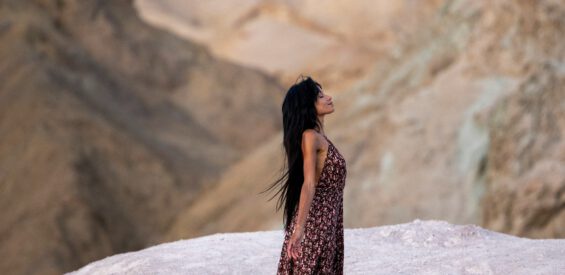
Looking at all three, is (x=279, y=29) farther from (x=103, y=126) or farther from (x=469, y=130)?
(x=469, y=130)

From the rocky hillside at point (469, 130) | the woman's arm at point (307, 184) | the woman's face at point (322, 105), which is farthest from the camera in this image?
the rocky hillside at point (469, 130)

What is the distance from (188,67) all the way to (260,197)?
836 inches

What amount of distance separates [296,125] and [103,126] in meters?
25.9

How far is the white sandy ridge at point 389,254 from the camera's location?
27.0 ft

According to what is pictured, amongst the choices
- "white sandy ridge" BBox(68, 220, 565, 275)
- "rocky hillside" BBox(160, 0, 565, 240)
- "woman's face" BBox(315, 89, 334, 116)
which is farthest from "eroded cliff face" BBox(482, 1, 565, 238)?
"woman's face" BBox(315, 89, 334, 116)

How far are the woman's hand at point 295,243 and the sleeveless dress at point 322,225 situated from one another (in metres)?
0.05

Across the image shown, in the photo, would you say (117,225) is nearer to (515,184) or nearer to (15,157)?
(15,157)

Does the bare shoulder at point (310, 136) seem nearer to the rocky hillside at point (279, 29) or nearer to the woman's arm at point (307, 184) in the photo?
the woman's arm at point (307, 184)

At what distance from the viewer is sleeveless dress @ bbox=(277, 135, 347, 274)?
6.27m

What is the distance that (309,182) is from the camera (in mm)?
6141

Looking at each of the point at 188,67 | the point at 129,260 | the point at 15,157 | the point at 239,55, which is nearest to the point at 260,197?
the point at 15,157

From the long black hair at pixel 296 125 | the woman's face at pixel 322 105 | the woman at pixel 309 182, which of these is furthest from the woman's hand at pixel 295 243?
the woman's face at pixel 322 105

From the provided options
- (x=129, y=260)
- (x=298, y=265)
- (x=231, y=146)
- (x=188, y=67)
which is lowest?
(x=298, y=265)

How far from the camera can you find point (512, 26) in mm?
19562
